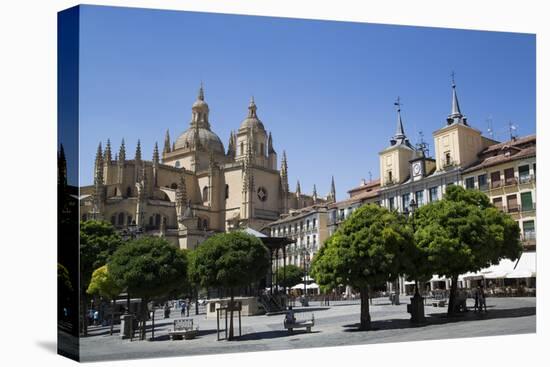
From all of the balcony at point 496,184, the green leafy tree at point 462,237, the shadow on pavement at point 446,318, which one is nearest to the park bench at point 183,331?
the shadow on pavement at point 446,318

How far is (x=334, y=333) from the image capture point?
18.2 meters

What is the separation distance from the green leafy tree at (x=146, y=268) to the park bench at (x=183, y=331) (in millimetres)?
1099

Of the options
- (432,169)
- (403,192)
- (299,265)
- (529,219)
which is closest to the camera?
(529,219)

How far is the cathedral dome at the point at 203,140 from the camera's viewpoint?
77.8 m

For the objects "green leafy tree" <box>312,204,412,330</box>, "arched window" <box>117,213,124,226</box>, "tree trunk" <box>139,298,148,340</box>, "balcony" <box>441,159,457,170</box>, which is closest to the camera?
"tree trunk" <box>139,298,148,340</box>

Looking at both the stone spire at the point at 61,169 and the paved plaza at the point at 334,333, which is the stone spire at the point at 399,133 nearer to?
the paved plaza at the point at 334,333

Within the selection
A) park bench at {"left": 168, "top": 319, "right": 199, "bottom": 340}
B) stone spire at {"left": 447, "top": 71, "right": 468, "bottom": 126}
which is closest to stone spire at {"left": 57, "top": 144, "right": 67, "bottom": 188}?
park bench at {"left": 168, "top": 319, "right": 199, "bottom": 340}

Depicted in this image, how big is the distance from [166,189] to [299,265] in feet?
69.7

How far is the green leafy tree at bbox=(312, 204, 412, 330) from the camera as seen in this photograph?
18656mm

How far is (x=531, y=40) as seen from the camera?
1933 centimetres

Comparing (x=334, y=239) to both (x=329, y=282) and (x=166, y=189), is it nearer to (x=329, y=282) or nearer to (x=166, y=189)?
(x=329, y=282)

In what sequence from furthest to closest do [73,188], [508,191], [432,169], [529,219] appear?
[432,169]
[508,191]
[529,219]
[73,188]

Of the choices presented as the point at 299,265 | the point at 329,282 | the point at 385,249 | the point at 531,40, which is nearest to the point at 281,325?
the point at 329,282

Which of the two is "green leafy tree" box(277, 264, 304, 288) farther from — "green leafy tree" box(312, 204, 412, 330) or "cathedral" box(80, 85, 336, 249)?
"green leafy tree" box(312, 204, 412, 330)
